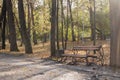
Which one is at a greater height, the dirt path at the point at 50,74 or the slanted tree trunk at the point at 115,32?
the slanted tree trunk at the point at 115,32

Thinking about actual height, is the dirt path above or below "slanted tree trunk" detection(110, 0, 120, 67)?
below

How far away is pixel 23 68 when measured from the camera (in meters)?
13.5

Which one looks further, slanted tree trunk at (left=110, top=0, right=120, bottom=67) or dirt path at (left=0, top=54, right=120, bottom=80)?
slanted tree trunk at (left=110, top=0, right=120, bottom=67)

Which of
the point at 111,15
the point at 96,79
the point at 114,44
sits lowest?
the point at 96,79

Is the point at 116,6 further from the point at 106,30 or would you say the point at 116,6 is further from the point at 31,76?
the point at 106,30

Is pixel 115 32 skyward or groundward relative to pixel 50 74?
skyward

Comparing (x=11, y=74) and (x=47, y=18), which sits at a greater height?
(x=47, y=18)

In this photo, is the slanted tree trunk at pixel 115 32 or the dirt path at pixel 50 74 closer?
the dirt path at pixel 50 74

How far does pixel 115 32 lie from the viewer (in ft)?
44.0

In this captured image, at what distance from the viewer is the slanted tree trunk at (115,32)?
13.3 meters

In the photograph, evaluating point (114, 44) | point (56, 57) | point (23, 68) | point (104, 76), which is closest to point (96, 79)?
point (104, 76)

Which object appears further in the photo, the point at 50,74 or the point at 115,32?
the point at 115,32

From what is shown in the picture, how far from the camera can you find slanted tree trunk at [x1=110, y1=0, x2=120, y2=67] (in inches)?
523

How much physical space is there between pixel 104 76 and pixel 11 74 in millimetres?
3771
